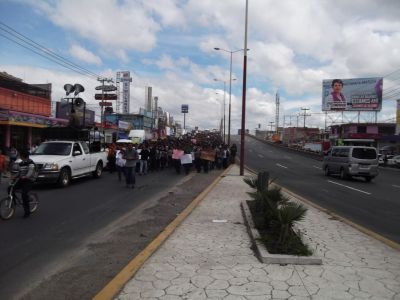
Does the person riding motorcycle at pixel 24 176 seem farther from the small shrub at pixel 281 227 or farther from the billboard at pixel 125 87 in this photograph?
the billboard at pixel 125 87

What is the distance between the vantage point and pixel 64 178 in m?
17.0

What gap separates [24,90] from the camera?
118 ft

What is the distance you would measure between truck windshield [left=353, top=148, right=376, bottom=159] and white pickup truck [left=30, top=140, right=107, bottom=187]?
14.0 m

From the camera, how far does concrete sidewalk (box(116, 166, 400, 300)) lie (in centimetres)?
493

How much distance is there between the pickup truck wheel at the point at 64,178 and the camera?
54.7ft

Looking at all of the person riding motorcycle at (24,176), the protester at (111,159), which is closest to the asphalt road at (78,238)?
the person riding motorcycle at (24,176)

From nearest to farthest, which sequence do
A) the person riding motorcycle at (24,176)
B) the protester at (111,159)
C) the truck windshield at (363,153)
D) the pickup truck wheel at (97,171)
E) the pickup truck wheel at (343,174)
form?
the person riding motorcycle at (24,176) < the pickup truck wheel at (97,171) < the protester at (111,159) < the truck windshield at (363,153) < the pickup truck wheel at (343,174)

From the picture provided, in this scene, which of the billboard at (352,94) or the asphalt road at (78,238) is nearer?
the asphalt road at (78,238)

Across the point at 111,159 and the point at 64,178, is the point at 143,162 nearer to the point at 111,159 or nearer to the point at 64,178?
the point at 111,159

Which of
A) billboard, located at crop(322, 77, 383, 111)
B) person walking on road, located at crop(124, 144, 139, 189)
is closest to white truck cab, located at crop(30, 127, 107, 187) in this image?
person walking on road, located at crop(124, 144, 139, 189)

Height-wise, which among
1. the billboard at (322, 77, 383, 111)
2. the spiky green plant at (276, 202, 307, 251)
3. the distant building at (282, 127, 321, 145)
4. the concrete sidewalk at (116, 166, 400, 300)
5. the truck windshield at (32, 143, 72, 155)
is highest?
the billboard at (322, 77, 383, 111)

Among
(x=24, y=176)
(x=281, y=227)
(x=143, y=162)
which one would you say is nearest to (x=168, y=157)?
Answer: (x=143, y=162)

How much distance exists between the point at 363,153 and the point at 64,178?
53.5ft

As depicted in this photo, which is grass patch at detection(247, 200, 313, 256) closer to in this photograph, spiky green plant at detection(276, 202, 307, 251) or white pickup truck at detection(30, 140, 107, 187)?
spiky green plant at detection(276, 202, 307, 251)
